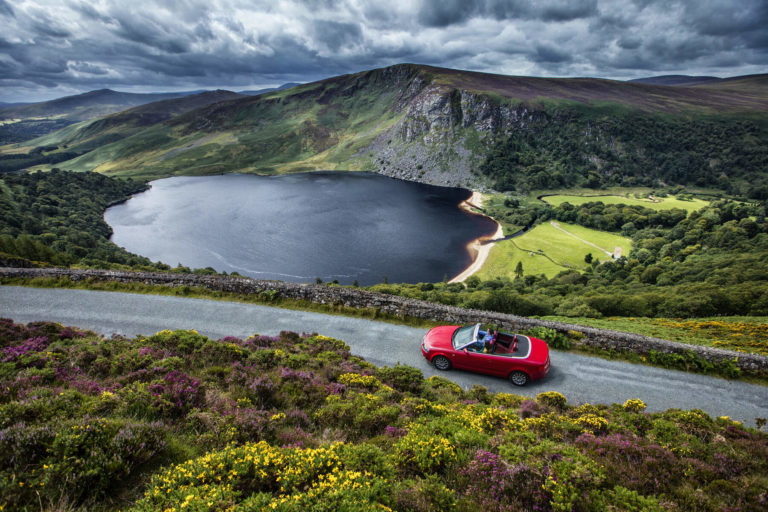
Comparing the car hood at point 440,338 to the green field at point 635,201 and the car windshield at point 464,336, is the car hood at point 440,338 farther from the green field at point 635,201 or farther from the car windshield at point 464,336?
the green field at point 635,201

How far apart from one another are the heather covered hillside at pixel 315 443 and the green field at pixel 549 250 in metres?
71.7

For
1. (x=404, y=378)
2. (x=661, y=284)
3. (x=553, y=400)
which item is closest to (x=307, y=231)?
(x=661, y=284)

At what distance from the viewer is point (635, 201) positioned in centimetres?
15325

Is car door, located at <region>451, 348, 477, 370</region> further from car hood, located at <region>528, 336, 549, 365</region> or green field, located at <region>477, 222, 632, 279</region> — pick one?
green field, located at <region>477, 222, 632, 279</region>

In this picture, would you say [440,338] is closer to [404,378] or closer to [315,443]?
[404,378]

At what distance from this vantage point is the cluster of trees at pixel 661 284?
3131 cm

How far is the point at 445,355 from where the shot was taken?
14734 millimetres

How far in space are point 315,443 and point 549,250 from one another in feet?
335

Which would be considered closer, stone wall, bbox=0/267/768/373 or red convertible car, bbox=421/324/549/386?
red convertible car, bbox=421/324/549/386

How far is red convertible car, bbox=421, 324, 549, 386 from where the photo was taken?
544 inches

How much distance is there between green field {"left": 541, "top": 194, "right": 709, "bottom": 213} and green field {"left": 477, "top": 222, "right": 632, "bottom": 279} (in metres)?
43.0

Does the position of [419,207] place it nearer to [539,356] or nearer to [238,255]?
[238,255]

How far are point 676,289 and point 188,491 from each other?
50.7 meters

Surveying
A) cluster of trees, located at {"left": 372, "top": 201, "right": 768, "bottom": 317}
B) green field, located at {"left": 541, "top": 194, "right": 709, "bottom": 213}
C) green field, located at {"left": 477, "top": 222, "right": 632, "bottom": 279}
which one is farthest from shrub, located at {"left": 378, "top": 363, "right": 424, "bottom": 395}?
green field, located at {"left": 541, "top": 194, "right": 709, "bottom": 213}
